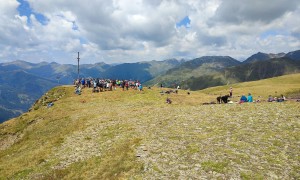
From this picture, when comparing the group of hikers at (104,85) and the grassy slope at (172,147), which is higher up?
the group of hikers at (104,85)

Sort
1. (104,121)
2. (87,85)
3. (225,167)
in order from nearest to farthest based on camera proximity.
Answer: (225,167) → (104,121) → (87,85)

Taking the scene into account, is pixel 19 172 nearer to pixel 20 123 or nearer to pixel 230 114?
pixel 230 114

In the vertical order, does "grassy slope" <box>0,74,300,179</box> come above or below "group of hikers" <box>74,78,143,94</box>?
below

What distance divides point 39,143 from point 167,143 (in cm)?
1877

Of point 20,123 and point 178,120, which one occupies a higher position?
point 178,120

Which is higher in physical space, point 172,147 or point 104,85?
point 104,85

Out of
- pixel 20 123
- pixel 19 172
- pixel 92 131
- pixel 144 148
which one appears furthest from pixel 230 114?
pixel 20 123

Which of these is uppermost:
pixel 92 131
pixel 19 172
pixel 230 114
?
pixel 230 114

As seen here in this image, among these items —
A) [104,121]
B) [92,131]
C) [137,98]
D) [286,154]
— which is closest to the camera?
[286,154]

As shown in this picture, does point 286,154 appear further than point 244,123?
No

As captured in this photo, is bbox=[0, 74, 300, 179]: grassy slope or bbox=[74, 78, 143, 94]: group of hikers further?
bbox=[74, 78, 143, 94]: group of hikers

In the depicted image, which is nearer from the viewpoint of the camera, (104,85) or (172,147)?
(172,147)

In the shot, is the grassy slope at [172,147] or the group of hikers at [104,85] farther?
the group of hikers at [104,85]

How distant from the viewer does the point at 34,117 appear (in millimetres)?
56594
